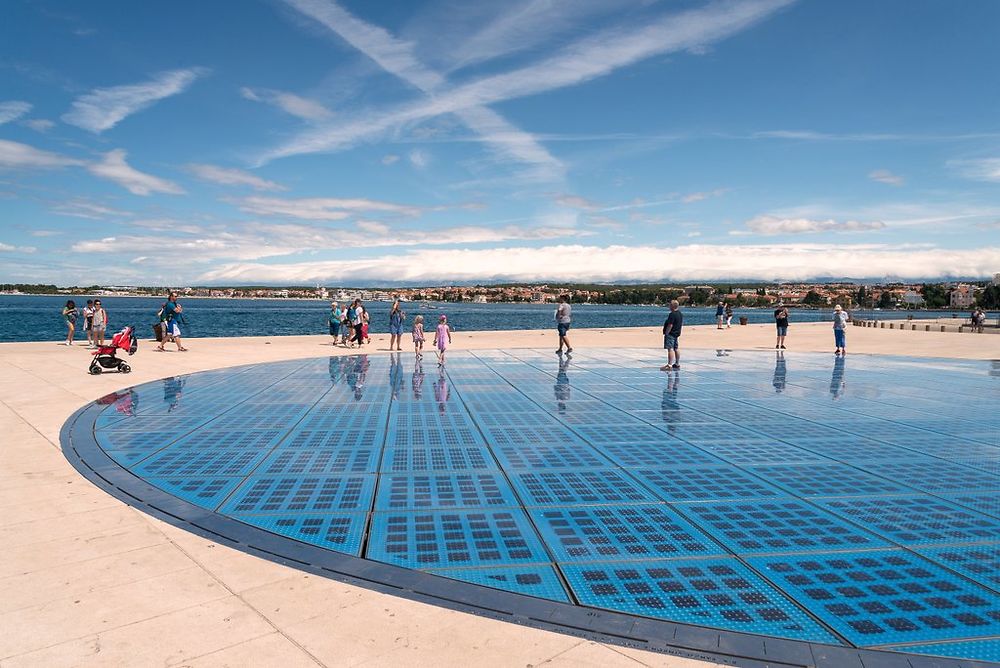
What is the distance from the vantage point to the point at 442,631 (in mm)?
3393

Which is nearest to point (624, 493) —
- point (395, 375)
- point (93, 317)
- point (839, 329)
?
point (395, 375)

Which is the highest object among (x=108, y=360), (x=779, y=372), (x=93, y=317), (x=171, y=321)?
(x=93, y=317)

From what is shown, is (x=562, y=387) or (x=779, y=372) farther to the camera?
(x=779, y=372)

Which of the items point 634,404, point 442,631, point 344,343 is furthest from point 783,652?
point 344,343

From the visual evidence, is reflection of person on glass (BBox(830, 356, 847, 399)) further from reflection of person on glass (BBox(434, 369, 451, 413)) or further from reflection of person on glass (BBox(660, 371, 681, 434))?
reflection of person on glass (BBox(434, 369, 451, 413))

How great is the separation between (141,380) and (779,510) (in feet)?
41.4

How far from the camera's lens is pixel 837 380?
1440 centimetres

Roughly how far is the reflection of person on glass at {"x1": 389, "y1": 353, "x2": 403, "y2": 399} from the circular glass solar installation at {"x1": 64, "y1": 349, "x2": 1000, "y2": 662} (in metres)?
0.55

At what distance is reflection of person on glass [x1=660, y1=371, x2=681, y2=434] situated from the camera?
9348 mm

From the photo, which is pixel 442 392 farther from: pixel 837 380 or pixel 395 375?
pixel 837 380

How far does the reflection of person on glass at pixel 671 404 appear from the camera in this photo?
9.35m

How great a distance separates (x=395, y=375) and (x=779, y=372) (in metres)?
9.98

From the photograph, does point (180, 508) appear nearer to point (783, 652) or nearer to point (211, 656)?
point (211, 656)

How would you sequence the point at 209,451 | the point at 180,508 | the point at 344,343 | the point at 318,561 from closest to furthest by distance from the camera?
the point at 318,561, the point at 180,508, the point at 209,451, the point at 344,343
